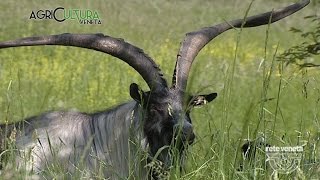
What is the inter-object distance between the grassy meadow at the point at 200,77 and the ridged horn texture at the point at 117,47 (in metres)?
0.36

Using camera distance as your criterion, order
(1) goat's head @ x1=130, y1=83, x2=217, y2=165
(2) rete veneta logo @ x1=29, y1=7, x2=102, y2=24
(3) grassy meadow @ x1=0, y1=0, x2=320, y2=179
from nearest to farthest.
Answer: (3) grassy meadow @ x1=0, y1=0, x2=320, y2=179 < (1) goat's head @ x1=130, y1=83, x2=217, y2=165 < (2) rete veneta logo @ x1=29, y1=7, x2=102, y2=24

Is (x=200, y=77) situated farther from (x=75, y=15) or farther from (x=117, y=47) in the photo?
(x=117, y=47)

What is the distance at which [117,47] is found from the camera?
6852 millimetres

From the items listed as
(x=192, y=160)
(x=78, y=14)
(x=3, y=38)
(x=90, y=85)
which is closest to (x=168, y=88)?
(x=192, y=160)

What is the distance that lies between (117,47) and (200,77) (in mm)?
8017

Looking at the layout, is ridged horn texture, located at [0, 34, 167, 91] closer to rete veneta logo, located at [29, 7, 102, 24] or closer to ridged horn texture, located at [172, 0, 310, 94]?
ridged horn texture, located at [172, 0, 310, 94]

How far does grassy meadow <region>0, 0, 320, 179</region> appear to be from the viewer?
16.5 ft

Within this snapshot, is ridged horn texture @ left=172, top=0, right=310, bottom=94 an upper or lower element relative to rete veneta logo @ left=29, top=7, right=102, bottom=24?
lower

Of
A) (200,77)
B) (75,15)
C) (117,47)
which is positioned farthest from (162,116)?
(75,15)

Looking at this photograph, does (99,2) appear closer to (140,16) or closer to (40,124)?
(140,16)

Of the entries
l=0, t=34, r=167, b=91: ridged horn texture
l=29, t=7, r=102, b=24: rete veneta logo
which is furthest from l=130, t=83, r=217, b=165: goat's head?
l=29, t=7, r=102, b=24: rete veneta logo

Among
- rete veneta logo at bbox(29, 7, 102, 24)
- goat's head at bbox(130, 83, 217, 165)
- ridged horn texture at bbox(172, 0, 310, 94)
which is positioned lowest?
goat's head at bbox(130, 83, 217, 165)

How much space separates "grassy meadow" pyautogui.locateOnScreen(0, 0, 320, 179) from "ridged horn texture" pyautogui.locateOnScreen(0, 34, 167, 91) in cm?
36

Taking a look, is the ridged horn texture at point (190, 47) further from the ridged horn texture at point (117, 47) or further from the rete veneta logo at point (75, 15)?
the rete veneta logo at point (75, 15)
